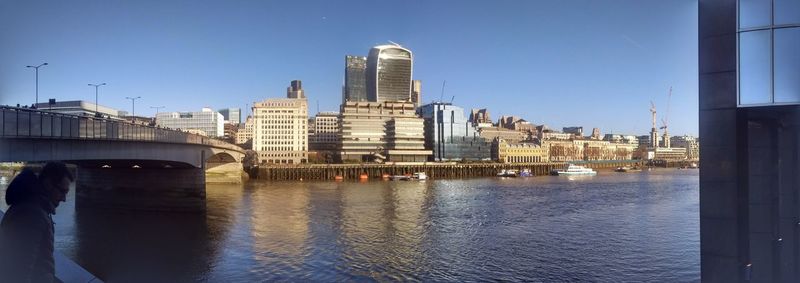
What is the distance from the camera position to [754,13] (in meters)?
7.73

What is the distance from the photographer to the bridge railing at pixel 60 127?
11654 millimetres

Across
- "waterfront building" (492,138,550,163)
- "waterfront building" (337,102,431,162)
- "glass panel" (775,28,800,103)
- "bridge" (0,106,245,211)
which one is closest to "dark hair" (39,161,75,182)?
"bridge" (0,106,245,211)

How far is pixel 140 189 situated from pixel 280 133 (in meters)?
76.5

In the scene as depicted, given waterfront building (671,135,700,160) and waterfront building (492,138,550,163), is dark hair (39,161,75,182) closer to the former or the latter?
waterfront building (492,138,550,163)

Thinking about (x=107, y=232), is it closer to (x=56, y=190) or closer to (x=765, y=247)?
(x=56, y=190)

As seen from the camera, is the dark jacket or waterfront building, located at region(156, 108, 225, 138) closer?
the dark jacket

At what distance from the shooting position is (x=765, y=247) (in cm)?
874

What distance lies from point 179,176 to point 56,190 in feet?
93.9

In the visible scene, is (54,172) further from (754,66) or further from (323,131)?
(323,131)

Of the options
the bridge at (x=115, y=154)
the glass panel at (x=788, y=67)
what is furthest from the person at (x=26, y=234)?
the glass panel at (x=788, y=67)

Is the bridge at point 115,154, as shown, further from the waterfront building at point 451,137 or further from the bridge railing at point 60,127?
the waterfront building at point 451,137

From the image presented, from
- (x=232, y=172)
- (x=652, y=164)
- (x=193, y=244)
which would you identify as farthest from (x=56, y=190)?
(x=652, y=164)

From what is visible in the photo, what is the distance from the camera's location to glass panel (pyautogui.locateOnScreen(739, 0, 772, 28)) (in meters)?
7.68

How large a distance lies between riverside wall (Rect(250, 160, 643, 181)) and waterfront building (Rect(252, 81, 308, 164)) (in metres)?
24.5
